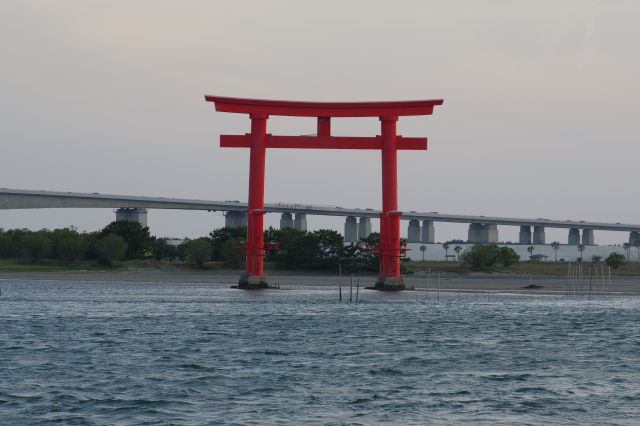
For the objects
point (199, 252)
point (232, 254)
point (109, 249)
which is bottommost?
point (232, 254)

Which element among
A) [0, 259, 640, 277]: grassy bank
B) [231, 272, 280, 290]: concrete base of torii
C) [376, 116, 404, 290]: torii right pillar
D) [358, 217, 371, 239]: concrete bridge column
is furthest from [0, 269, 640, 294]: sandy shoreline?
[358, 217, 371, 239]: concrete bridge column

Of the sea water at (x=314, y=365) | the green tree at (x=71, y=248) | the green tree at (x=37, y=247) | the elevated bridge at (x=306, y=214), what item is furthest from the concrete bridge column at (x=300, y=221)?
the sea water at (x=314, y=365)

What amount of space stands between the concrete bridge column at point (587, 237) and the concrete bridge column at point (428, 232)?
28852mm

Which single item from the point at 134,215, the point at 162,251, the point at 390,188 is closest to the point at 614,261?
the point at 162,251

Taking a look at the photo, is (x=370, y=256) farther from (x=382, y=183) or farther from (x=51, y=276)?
(x=382, y=183)

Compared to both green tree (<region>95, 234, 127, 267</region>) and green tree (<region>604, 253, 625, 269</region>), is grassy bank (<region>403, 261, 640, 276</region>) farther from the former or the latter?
green tree (<region>95, 234, 127, 267</region>)

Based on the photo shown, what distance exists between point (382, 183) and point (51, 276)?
47.5 m

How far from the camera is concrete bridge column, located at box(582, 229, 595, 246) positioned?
170 meters

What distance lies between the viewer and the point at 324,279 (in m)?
109

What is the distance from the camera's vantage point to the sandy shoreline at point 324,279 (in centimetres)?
9862

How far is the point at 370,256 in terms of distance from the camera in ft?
376

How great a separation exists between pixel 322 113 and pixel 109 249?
52948 mm

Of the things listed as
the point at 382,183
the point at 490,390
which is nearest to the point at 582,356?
the point at 490,390

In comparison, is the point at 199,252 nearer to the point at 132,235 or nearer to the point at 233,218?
the point at 132,235
